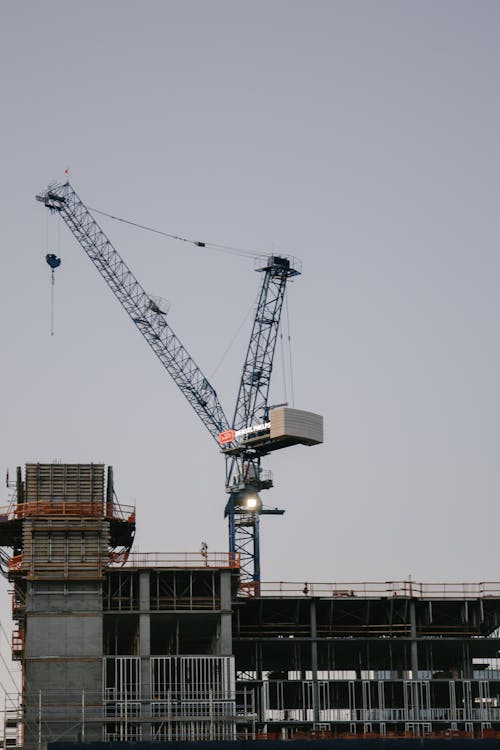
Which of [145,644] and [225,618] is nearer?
[145,644]

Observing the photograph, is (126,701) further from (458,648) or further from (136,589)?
(458,648)

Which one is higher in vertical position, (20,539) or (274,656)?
(20,539)

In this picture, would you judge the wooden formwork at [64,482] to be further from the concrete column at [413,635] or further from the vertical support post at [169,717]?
the concrete column at [413,635]

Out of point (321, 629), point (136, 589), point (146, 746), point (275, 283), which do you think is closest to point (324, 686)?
point (321, 629)

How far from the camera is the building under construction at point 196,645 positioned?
116 m

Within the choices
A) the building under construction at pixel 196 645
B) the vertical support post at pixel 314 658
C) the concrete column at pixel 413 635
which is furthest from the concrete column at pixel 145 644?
the concrete column at pixel 413 635

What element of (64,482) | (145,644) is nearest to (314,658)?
(145,644)

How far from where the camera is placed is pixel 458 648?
13500cm

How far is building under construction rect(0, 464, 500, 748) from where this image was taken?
380 ft

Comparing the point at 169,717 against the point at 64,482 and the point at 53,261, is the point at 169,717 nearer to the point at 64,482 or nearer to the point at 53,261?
the point at 64,482

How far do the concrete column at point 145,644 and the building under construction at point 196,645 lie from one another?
11 cm

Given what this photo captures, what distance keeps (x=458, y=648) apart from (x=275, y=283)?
73.7 m

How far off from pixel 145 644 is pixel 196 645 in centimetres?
1541

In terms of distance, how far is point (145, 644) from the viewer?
118 meters
